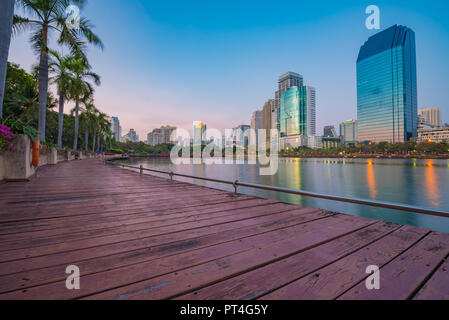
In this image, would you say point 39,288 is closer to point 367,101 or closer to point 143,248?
point 143,248

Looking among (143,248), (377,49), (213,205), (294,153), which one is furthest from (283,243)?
(377,49)

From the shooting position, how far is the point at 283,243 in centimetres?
188

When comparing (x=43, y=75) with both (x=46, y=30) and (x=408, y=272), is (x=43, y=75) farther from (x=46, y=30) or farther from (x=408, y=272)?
(x=408, y=272)

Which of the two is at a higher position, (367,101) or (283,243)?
(367,101)

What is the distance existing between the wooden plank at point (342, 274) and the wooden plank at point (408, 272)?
0.05 metres

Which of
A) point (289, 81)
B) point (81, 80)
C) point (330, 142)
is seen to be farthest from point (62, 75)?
point (289, 81)

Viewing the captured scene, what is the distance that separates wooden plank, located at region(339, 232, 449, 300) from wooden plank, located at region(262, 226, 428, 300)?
49 mm

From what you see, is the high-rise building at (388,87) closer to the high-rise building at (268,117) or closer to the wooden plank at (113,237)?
the high-rise building at (268,117)

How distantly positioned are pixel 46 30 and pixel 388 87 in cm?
17683

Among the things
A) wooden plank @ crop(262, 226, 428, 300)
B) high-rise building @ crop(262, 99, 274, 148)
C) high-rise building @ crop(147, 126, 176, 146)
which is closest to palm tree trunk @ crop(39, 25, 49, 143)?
wooden plank @ crop(262, 226, 428, 300)

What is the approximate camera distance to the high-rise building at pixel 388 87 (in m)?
130

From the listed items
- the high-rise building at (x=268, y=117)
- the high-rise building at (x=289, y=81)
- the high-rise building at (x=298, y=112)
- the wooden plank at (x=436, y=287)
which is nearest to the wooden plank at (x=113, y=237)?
the wooden plank at (x=436, y=287)

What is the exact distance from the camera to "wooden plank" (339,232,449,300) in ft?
3.88
